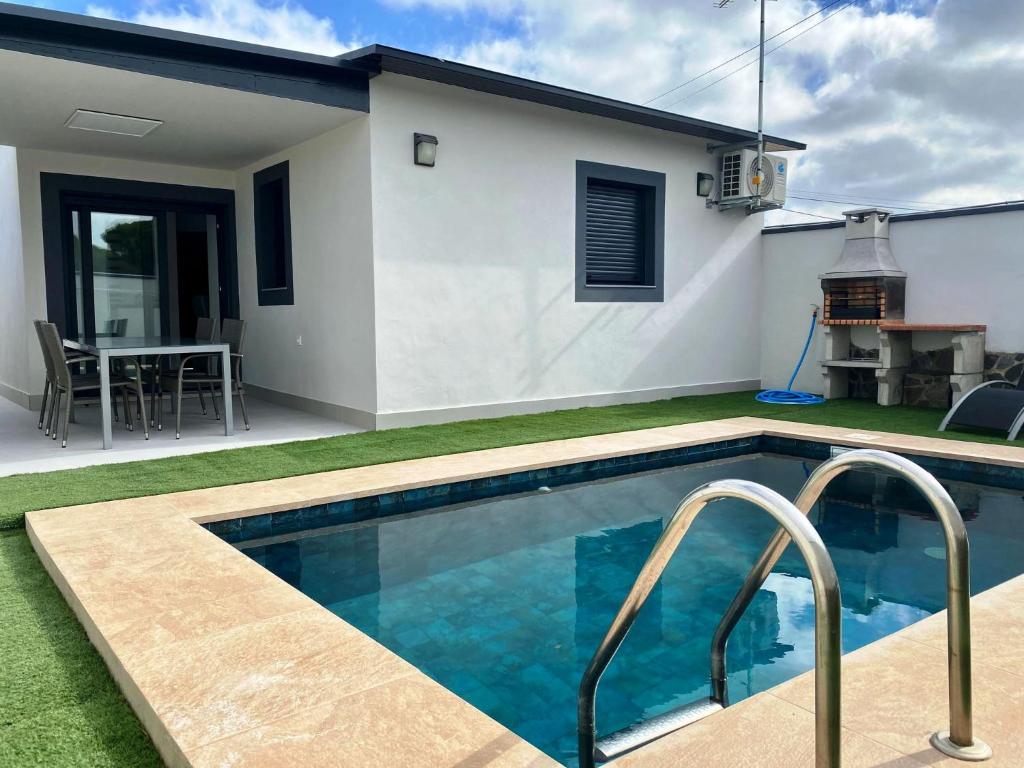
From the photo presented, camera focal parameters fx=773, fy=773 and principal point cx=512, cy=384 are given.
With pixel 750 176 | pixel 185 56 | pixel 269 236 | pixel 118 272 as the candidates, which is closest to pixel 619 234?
pixel 750 176

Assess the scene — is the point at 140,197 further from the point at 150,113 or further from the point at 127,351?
the point at 127,351

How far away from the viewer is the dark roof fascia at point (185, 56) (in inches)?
194

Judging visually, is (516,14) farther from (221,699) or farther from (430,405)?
(221,699)

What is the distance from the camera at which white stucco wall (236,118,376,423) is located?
6.89 metres

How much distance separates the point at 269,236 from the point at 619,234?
3974 millimetres

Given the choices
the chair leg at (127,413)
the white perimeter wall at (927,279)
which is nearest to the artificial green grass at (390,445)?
the white perimeter wall at (927,279)

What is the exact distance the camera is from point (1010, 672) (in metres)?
2.34

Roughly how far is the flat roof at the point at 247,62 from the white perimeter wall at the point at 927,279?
337 centimetres

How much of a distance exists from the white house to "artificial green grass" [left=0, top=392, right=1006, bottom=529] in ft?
1.72

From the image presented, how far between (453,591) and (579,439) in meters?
2.91

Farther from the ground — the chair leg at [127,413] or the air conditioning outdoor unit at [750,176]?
the air conditioning outdoor unit at [750,176]

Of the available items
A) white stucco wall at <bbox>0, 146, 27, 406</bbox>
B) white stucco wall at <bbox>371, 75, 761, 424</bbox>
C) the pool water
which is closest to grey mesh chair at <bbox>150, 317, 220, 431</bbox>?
white stucco wall at <bbox>0, 146, 27, 406</bbox>

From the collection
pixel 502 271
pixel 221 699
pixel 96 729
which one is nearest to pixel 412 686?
pixel 221 699

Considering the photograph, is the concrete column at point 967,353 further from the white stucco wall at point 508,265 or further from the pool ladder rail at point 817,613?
the pool ladder rail at point 817,613
